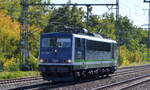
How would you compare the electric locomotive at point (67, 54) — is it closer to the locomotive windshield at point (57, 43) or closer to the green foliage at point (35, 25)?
the locomotive windshield at point (57, 43)

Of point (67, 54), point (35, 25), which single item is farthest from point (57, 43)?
point (35, 25)

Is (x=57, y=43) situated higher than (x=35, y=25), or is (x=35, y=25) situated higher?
(x=35, y=25)

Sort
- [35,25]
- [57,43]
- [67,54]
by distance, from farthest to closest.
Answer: [35,25] < [57,43] < [67,54]

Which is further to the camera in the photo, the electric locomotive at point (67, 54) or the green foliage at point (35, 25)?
the green foliage at point (35, 25)

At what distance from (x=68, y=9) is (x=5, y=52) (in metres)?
20.1

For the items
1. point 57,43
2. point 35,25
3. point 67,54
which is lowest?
point 67,54

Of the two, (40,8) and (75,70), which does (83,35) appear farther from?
(40,8)

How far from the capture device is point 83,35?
84.0 ft

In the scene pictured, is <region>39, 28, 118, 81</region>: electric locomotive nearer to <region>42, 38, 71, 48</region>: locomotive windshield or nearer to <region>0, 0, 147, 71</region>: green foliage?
<region>42, 38, 71, 48</region>: locomotive windshield

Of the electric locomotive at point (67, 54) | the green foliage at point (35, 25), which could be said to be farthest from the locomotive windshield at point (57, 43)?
the green foliage at point (35, 25)

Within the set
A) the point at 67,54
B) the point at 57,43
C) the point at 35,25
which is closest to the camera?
the point at 67,54

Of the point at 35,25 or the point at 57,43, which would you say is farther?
the point at 35,25

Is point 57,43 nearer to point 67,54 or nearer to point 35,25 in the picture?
point 67,54

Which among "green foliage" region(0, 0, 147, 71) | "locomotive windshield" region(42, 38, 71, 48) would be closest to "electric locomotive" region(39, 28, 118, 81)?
"locomotive windshield" region(42, 38, 71, 48)
